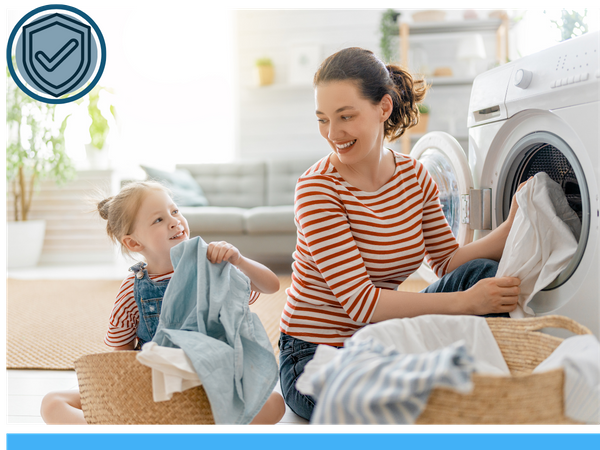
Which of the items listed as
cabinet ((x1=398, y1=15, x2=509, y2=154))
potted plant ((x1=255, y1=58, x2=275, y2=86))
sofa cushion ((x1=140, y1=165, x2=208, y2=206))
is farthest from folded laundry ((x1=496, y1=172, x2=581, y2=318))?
potted plant ((x1=255, y1=58, x2=275, y2=86))

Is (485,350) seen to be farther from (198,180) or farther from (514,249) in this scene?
(198,180)

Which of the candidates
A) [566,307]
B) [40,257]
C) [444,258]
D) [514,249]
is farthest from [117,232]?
[40,257]

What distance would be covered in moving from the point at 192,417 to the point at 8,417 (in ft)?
2.08

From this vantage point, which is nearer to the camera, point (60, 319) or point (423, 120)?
point (60, 319)

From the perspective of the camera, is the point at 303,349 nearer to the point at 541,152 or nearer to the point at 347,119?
the point at 347,119

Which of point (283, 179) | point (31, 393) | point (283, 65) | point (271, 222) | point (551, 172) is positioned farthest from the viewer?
point (283, 65)

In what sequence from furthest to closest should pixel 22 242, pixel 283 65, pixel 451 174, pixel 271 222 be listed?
1. pixel 283 65
2. pixel 22 242
3. pixel 271 222
4. pixel 451 174

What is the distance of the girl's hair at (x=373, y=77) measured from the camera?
110 cm

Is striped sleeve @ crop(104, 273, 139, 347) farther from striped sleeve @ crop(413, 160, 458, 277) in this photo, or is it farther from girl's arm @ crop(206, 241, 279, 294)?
striped sleeve @ crop(413, 160, 458, 277)

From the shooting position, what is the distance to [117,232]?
4.14 ft

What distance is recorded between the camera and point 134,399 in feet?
3.03

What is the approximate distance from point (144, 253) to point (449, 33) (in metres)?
3.42

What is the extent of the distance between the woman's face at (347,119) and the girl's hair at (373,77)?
2 cm

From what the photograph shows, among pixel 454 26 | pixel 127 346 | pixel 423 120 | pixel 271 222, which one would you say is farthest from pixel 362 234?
pixel 454 26
